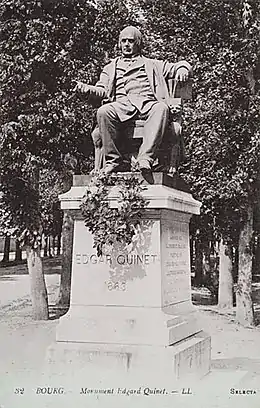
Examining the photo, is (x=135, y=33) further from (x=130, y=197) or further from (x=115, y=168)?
(x=130, y=197)

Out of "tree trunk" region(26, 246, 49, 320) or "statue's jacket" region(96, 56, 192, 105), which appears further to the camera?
"tree trunk" region(26, 246, 49, 320)

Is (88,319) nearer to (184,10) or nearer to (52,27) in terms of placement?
(52,27)

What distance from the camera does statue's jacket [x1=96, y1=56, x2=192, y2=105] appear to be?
292 inches

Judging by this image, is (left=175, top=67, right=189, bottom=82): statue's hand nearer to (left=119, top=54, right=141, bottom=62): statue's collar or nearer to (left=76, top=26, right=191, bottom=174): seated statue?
(left=76, top=26, right=191, bottom=174): seated statue

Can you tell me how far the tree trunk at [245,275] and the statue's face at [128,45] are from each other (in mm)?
8386

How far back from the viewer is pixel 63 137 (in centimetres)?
1432

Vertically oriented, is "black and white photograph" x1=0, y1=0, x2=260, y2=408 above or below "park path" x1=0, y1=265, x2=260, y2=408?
above

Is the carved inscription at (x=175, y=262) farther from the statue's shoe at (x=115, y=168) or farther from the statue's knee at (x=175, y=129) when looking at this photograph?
the statue's knee at (x=175, y=129)

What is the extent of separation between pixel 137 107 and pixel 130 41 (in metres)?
0.74

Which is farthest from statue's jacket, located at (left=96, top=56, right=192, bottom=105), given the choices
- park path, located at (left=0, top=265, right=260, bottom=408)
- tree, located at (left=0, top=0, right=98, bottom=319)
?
tree, located at (left=0, top=0, right=98, bottom=319)

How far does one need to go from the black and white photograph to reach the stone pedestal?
0.04 ft

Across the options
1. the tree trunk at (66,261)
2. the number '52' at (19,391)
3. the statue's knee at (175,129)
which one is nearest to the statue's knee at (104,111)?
the statue's knee at (175,129)

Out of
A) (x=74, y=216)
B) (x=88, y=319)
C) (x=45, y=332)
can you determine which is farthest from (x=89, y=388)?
(x=45, y=332)

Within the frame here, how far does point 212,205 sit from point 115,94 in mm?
8148
